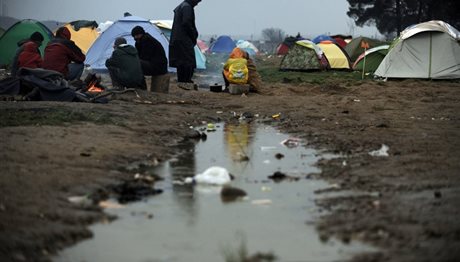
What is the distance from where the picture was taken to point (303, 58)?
2734cm

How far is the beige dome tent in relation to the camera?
21797 millimetres

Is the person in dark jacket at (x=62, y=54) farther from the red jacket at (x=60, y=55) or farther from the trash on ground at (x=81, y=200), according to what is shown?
the trash on ground at (x=81, y=200)

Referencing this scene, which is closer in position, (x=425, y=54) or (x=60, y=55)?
(x=60, y=55)

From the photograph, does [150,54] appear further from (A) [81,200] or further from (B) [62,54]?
(A) [81,200]

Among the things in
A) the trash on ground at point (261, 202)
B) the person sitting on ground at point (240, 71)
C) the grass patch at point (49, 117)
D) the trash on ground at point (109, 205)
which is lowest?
the trash on ground at point (109, 205)

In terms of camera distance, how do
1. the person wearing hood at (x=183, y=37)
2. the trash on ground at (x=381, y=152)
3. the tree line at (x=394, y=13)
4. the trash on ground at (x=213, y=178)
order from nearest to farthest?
the trash on ground at (x=213, y=178) → the trash on ground at (x=381, y=152) → the person wearing hood at (x=183, y=37) → the tree line at (x=394, y=13)

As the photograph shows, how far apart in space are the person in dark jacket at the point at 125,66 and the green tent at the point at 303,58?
45.2 ft

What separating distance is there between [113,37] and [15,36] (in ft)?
14.0

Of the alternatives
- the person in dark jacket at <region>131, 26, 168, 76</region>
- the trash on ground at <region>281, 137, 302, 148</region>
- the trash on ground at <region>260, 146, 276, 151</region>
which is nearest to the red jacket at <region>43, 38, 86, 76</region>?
the person in dark jacket at <region>131, 26, 168, 76</region>

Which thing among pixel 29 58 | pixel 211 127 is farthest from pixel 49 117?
pixel 29 58

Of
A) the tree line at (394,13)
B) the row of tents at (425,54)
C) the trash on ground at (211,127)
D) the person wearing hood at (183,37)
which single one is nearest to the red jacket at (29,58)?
the person wearing hood at (183,37)

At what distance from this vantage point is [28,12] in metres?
53.1

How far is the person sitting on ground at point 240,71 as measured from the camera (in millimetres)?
16781

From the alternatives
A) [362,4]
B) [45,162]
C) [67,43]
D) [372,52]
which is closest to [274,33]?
[362,4]
